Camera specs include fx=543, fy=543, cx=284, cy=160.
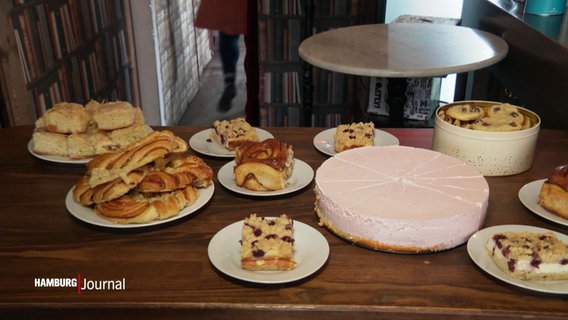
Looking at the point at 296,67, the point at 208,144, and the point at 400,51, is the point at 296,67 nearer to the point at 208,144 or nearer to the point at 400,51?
the point at 400,51

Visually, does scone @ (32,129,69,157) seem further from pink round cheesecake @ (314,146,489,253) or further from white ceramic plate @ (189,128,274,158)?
pink round cheesecake @ (314,146,489,253)

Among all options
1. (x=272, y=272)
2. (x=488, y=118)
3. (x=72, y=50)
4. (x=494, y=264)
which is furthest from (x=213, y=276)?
(x=72, y=50)

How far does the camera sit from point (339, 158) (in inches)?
48.7

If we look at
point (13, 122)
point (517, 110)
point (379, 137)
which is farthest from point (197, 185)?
point (13, 122)

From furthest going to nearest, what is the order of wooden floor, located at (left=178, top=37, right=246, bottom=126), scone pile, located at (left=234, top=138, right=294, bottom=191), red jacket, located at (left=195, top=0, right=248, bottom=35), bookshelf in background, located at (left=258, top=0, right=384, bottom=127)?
wooden floor, located at (left=178, top=37, right=246, bottom=126)
red jacket, located at (left=195, top=0, right=248, bottom=35)
bookshelf in background, located at (left=258, top=0, right=384, bottom=127)
scone pile, located at (left=234, top=138, right=294, bottom=191)

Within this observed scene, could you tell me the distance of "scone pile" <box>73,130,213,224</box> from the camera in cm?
108

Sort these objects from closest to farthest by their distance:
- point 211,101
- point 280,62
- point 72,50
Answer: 1. point 72,50
2. point 280,62
3. point 211,101

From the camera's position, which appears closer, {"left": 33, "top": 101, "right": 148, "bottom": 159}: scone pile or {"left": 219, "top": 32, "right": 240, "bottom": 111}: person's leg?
{"left": 33, "top": 101, "right": 148, "bottom": 159}: scone pile

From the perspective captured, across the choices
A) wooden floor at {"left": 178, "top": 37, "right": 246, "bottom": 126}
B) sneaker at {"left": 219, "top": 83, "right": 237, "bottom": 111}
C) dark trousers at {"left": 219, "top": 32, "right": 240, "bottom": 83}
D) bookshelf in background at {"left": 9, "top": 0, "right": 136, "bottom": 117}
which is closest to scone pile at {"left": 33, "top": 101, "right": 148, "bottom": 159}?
bookshelf in background at {"left": 9, "top": 0, "right": 136, "bottom": 117}

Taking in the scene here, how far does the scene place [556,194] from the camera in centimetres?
111

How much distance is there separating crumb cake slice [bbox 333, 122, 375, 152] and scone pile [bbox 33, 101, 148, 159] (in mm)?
509

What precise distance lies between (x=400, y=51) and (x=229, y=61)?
337 centimetres

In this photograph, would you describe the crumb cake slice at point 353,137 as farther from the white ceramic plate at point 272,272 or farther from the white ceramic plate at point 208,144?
the white ceramic plate at point 272,272

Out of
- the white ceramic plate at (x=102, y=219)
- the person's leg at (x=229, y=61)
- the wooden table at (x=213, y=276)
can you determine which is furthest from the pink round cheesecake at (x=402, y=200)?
the person's leg at (x=229, y=61)
